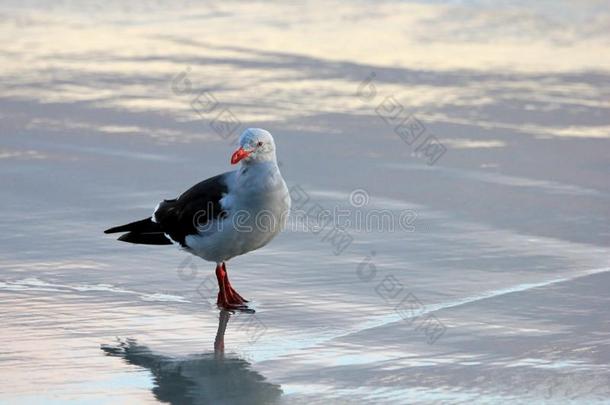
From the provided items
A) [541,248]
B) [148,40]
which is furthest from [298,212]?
[148,40]

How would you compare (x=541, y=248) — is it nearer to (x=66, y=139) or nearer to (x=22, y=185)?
(x=22, y=185)

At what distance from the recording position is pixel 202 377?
5219 millimetres

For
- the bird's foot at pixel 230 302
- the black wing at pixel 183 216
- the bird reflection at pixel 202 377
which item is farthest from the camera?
the black wing at pixel 183 216

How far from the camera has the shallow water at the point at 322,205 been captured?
533cm

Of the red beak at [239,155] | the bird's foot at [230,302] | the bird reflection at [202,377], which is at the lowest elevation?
the bird reflection at [202,377]

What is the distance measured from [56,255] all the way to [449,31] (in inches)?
313

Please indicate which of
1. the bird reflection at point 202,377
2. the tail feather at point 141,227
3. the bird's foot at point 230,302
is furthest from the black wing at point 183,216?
the bird reflection at point 202,377

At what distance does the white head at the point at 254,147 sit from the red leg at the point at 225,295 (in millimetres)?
544

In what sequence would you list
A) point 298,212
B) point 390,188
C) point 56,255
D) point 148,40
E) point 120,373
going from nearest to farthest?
point 120,373 → point 56,255 → point 298,212 → point 390,188 → point 148,40

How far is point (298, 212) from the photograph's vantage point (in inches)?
313

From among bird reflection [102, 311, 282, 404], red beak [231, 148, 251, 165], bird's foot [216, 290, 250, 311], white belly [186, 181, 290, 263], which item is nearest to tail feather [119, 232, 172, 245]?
white belly [186, 181, 290, 263]

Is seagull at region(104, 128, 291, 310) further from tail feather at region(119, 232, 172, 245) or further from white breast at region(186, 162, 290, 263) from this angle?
tail feather at region(119, 232, 172, 245)

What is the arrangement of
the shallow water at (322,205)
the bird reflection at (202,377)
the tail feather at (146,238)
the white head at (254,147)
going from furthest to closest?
1. the tail feather at (146,238)
2. the white head at (254,147)
3. the shallow water at (322,205)
4. the bird reflection at (202,377)

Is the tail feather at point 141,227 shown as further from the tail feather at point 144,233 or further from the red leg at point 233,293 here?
the red leg at point 233,293
